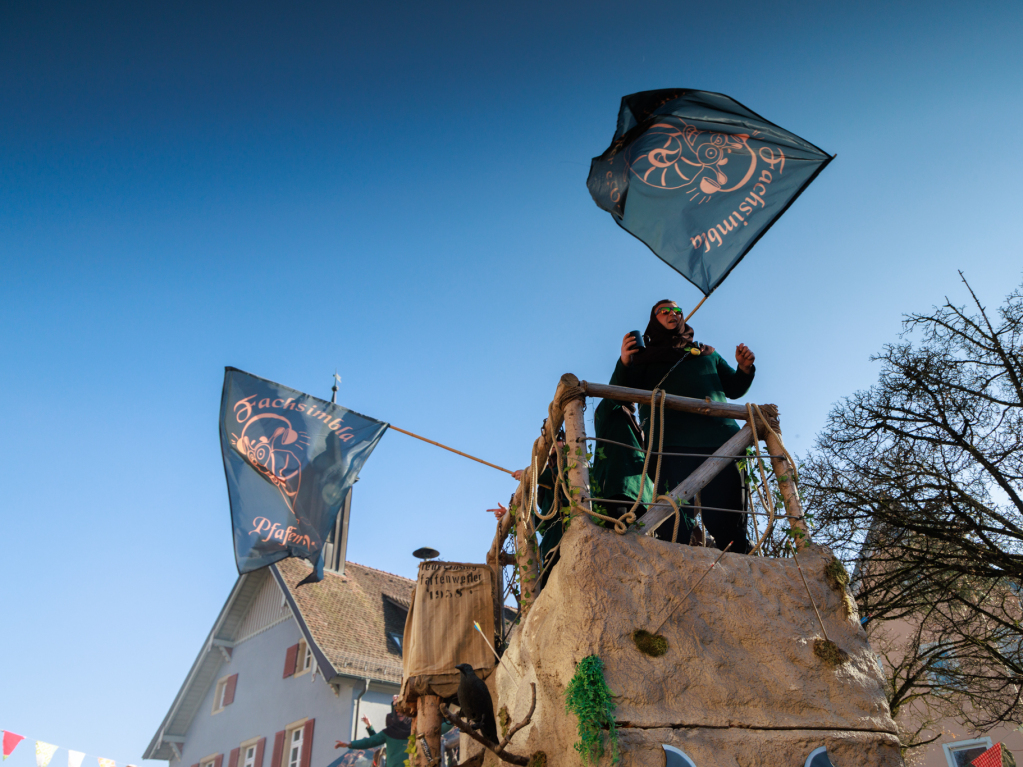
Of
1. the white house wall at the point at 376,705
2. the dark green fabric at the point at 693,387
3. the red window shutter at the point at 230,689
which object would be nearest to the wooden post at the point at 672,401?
the dark green fabric at the point at 693,387

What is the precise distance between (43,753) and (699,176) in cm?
1408

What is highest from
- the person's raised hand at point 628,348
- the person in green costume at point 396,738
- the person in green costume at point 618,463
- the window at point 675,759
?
the person's raised hand at point 628,348

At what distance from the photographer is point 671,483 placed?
4648mm

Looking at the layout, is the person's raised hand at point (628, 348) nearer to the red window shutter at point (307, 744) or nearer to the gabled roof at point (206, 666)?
the red window shutter at point (307, 744)

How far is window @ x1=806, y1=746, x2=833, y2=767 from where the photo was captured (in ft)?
9.99

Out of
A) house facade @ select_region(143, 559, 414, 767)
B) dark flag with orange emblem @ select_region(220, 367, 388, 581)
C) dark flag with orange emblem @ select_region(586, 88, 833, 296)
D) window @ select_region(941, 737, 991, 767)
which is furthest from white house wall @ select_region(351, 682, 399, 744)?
dark flag with orange emblem @ select_region(586, 88, 833, 296)

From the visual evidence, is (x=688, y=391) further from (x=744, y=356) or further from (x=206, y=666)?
(x=206, y=666)

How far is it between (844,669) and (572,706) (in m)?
1.34

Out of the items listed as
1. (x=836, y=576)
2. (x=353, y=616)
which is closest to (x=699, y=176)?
(x=836, y=576)

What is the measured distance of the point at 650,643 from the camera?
3.26 m

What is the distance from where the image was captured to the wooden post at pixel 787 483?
12.7 feet

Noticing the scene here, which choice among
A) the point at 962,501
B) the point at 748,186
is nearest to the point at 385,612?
the point at 962,501

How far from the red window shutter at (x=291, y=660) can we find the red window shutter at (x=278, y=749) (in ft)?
3.93

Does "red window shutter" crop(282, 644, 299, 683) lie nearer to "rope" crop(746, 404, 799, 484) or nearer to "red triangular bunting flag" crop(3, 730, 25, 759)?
"red triangular bunting flag" crop(3, 730, 25, 759)
